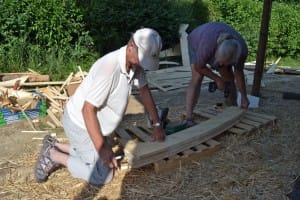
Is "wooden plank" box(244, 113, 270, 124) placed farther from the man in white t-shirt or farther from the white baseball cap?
the white baseball cap

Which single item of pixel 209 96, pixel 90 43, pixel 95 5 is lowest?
pixel 209 96

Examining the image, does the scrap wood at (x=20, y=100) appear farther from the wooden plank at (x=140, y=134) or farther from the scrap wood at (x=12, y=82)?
the wooden plank at (x=140, y=134)

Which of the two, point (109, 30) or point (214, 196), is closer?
point (214, 196)

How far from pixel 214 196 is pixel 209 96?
3.94 metres

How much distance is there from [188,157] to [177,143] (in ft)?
0.63

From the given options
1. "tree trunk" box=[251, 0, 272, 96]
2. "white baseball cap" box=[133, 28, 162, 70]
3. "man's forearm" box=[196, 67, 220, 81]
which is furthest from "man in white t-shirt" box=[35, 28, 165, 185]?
"tree trunk" box=[251, 0, 272, 96]

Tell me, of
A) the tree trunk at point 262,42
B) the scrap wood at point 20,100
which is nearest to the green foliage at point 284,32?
the tree trunk at point 262,42

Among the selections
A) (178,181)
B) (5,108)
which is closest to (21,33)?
(5,108)

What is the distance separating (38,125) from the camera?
19.5ft

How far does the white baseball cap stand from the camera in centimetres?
331

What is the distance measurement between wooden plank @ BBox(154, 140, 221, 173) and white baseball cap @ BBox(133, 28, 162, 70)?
1109 mm

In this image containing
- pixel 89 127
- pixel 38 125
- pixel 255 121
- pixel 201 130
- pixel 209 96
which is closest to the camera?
pixel 89 127

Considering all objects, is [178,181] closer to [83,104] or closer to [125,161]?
[125,161]

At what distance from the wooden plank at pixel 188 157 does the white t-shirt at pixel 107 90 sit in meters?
0.64
